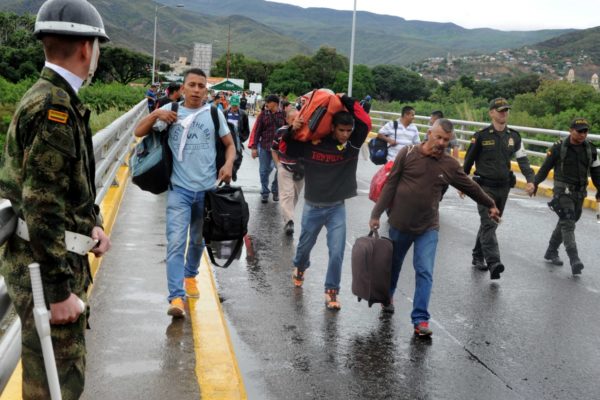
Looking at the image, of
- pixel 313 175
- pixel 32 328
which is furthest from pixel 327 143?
pixel 32 328

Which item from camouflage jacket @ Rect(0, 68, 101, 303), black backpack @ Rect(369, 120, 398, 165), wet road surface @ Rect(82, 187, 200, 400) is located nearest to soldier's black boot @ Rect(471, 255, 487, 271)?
black backpack @ Rect(369, 120, 398, 165)

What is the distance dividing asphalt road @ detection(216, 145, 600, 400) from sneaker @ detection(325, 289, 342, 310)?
6 centimetres

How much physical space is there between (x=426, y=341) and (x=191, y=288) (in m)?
1.94

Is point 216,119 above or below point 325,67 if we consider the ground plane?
below

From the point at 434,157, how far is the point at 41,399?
14.1ft

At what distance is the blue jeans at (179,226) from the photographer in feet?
20.3

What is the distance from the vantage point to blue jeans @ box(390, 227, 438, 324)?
6352 millimetres

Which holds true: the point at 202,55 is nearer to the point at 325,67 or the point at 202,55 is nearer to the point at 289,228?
the point at 325,67

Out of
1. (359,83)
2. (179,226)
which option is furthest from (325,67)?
(179,226)

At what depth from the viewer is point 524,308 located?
7.46 m

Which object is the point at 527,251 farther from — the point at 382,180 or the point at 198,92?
the point at 198,92

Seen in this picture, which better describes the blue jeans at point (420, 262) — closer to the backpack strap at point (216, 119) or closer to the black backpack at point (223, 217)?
the black backpack at point (223, 217)

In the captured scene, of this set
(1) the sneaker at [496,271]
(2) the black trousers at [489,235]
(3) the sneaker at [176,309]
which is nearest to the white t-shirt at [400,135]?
(2) the black trousers at [489,235]

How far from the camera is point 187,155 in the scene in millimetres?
6344
